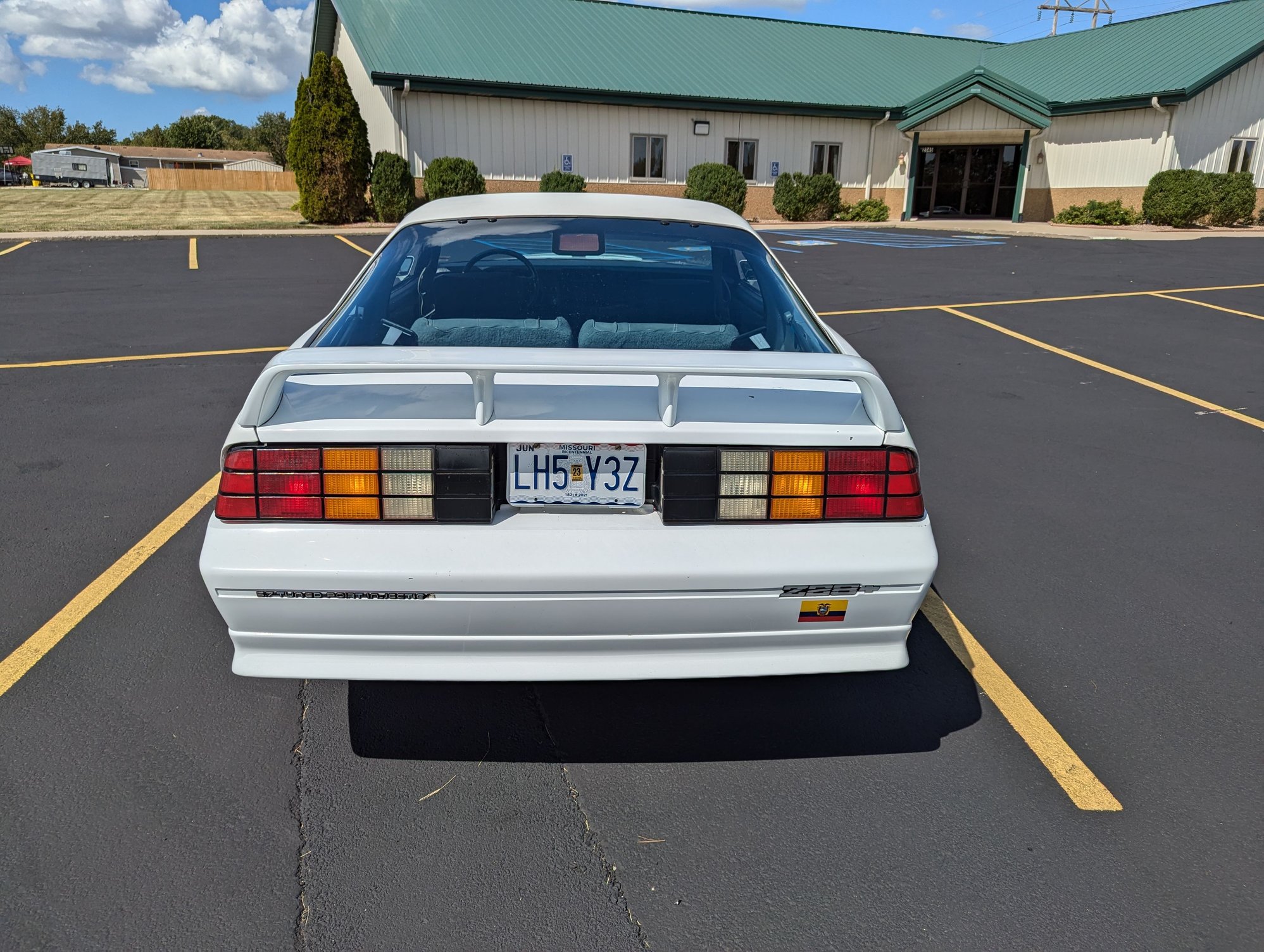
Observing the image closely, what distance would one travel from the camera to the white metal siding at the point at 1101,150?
84.2 ft

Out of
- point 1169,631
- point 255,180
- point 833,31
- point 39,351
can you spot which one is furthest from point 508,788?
point 255,180

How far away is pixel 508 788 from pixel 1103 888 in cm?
157

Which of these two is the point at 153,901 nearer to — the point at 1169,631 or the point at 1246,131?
the point at 1169,631

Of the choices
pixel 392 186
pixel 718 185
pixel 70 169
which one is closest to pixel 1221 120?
pixel 718 185

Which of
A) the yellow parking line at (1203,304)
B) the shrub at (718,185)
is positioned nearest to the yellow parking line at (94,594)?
the yellow parking line at (1203,304)

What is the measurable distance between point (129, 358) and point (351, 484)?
6.76m

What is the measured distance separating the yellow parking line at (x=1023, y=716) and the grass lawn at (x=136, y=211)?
2273cm

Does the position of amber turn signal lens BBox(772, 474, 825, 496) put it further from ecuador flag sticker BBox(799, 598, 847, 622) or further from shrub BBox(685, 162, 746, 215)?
shrub BBox(685, 162, 746, 215)

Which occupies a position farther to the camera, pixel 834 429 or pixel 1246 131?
pixel 1246 131


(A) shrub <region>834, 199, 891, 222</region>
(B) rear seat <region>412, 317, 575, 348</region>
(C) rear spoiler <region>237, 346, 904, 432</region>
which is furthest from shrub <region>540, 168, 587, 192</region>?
(C) rear spoiler <region>237, 346, 904, 432</region>

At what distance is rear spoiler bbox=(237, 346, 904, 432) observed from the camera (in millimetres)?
2385

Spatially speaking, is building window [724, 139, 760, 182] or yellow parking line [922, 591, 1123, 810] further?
building window [724, 139, 760, 182]

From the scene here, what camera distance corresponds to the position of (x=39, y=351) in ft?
27.0

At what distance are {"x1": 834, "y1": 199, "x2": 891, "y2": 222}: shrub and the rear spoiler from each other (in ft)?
91.7
